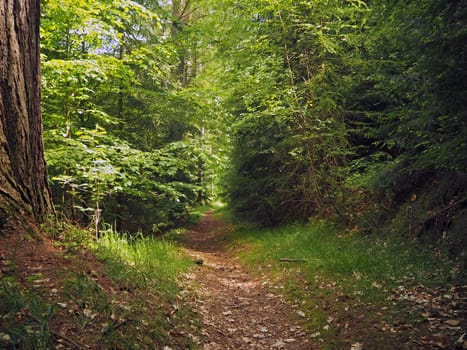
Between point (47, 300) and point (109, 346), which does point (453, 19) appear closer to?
point (109, 346)

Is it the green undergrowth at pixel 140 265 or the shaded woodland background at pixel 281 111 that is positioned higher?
→ the shaded woodland background at pixel 281 111

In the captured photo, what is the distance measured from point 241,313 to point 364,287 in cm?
203

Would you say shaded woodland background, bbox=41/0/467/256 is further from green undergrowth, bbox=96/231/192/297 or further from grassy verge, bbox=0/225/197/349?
grassy verge, bbox=0/225/197/349

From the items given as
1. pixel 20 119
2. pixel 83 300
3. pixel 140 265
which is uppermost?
pixel 20 119

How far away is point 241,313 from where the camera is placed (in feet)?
17.5

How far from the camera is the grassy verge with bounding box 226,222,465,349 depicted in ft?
12.0

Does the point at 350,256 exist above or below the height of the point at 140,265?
below

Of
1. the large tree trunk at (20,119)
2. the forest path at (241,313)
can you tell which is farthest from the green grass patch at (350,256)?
the large tree trunk at (20,119)

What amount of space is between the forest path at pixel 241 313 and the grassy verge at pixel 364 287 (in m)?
0.26

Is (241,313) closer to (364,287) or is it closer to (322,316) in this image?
(322,316)

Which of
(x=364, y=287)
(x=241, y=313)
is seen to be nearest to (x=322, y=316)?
(x=364, y=287)

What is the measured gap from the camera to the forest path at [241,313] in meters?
4.23

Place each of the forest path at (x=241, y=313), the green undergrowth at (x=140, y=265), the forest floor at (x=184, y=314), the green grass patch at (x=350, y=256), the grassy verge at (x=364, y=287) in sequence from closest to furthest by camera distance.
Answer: the forest floor at (x=184, y=314) → the grassy verge at (x=364, y=287) → the forest path at (x=241, y=313) → the green undergrowth at (x=140, y=265) → the green grass patch at (x=350, y=256)

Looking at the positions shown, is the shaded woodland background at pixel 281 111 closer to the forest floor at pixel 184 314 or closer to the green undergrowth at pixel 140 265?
the green undergrowth at pixel 140 265
